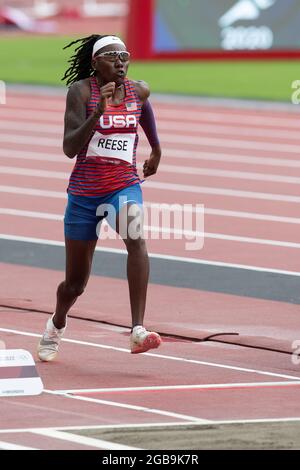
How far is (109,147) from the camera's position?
1019 cm

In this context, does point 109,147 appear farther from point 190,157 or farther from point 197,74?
point 197,74

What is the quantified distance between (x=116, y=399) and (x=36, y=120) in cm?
2045

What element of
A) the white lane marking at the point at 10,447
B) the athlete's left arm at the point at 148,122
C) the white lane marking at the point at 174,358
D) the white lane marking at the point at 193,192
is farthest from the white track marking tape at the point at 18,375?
the white lane marking at the point at 193,192

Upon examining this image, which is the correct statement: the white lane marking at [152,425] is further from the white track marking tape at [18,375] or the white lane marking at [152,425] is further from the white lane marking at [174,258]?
the white lane marking at [174,258]

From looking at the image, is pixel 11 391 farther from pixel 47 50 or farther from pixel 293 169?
pixel 47 50

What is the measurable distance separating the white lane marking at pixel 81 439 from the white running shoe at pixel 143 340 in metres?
1.73

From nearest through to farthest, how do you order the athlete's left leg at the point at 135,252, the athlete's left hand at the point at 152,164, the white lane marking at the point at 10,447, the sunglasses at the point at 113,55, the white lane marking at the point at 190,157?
the white lane marking at the point at 10,447 → the athlete's left leg at the point at 135,252 → the sunglasses at the point at 113,55 → the athlete's left hand at the point at 152,164 → the white lane marking at the point at 190,157

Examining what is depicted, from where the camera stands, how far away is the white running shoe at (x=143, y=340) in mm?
9898

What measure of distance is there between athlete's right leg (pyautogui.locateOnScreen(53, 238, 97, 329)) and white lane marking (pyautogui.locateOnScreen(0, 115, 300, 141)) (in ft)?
53.1

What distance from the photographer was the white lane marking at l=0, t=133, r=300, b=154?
82.9 feet

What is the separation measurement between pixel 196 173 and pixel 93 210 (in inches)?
468

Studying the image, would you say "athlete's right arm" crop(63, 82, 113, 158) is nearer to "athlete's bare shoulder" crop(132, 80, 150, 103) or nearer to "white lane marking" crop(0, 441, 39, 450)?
"athlete's bare shoulder" crop(132, 80, 150, 103)

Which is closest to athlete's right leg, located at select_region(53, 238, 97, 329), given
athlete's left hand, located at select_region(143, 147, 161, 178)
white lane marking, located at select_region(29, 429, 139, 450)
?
athlete's left hand, located at select_region(143, 147, 161, 178)
